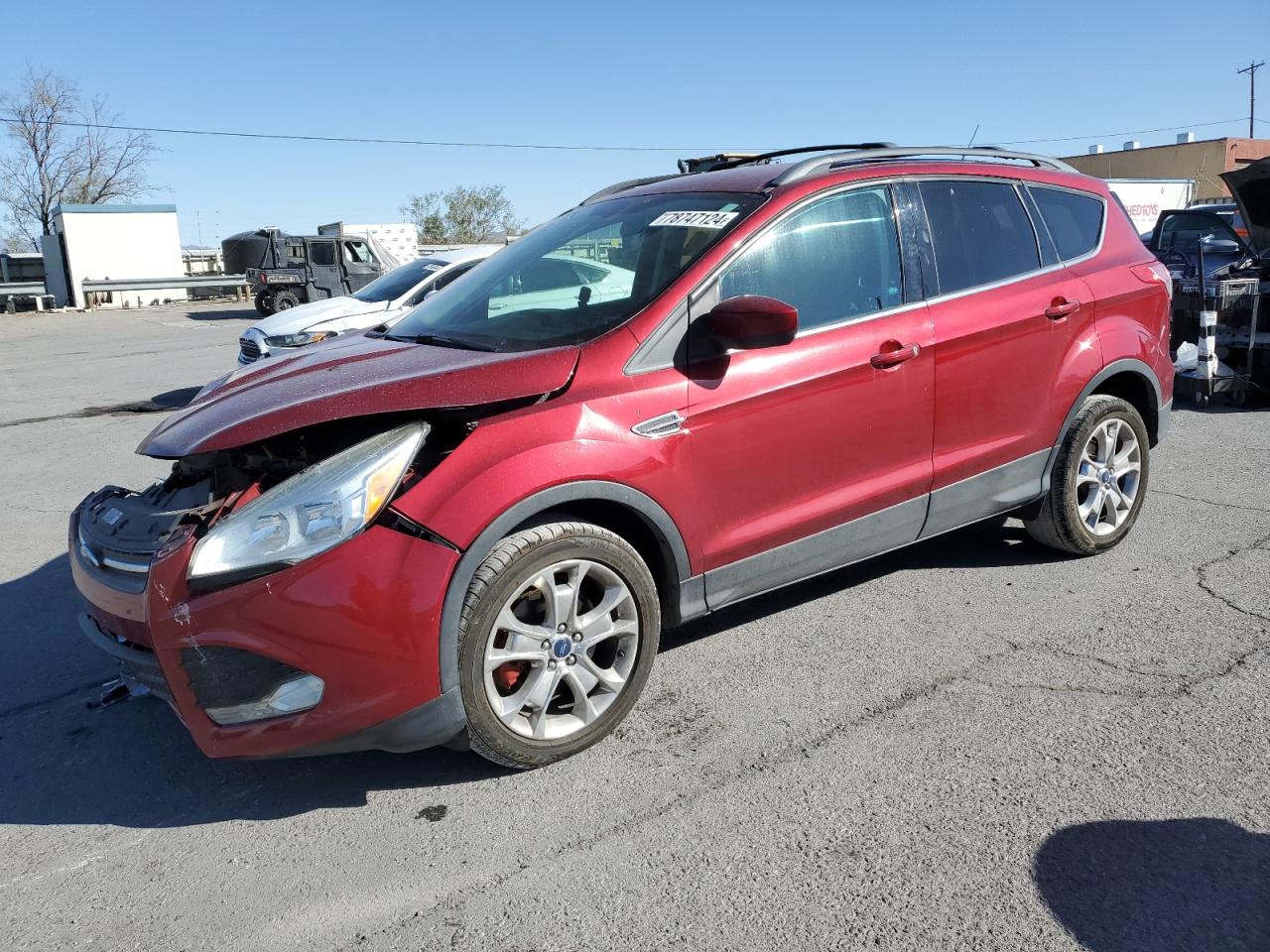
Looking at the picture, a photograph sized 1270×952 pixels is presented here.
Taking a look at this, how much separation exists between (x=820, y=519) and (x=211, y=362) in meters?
14.1

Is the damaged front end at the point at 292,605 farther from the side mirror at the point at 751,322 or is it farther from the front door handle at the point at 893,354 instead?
the front door handle at the point at 893,354

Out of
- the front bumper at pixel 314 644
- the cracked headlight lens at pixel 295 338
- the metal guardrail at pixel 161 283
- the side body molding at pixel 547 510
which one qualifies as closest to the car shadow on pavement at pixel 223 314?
the metal guardrail at pixel 161 283

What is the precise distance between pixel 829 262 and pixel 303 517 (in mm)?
2174

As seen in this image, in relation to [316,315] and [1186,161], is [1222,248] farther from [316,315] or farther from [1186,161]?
[1186,161]

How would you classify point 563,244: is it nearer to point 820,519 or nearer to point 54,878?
point 820,519

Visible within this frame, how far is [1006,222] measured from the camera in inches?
178

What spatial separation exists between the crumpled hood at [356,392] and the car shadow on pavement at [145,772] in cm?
106

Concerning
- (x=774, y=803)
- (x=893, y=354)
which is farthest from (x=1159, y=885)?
(x=893, y=354)

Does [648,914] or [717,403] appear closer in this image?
[648,914]

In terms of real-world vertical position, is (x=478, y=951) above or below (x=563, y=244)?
below

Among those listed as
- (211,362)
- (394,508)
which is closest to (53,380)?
(211,362)

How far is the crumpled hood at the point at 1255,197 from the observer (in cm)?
896

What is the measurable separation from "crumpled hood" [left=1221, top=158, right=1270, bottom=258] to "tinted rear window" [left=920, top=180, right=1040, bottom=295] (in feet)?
18.6

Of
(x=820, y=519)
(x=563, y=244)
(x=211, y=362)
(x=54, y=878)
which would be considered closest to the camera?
(x=54, y=878)
